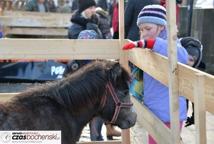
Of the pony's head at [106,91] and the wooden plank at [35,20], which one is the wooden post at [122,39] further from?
the wooden plank at [35,20]

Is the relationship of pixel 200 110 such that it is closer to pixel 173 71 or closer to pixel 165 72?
pixel 173 71

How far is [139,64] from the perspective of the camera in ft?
14.5

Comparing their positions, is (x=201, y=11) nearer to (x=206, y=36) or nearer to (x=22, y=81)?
(x=206, y=36)

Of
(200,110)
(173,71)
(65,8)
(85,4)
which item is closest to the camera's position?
(200,110)

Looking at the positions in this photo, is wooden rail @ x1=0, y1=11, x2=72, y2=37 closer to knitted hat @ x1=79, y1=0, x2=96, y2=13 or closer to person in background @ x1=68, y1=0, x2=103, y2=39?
knitted hat @ x1=79, y1=0, x2=96, y2=13

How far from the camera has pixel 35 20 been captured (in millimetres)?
13719

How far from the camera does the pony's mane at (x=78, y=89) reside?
12.0 feet

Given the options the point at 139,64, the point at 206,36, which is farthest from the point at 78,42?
the point at 206,36

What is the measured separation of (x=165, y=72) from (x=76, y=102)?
2.30 ft

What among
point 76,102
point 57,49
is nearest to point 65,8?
point 57,49

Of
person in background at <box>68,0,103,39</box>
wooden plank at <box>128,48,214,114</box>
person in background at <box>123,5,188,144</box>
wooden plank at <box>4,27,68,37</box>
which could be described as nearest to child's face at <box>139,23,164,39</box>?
person in background at <box>123,5,188,144</box>

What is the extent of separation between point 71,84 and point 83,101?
16 centimetres

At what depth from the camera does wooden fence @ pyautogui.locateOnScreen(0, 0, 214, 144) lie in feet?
9.35

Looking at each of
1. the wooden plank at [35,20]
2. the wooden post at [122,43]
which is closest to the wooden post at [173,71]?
the wooden post at [122,43]
